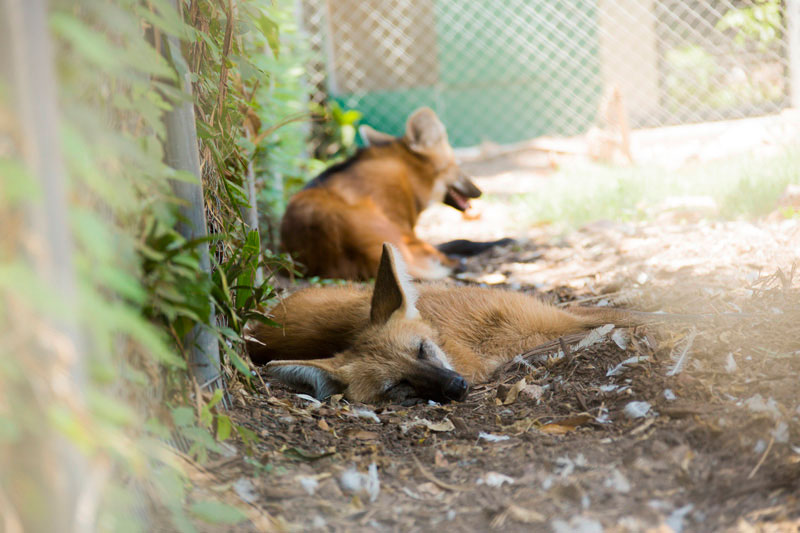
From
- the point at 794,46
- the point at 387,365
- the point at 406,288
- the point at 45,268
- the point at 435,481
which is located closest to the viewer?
the point at 45,268

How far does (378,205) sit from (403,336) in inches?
120

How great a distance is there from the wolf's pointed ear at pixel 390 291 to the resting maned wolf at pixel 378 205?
6.73 feet

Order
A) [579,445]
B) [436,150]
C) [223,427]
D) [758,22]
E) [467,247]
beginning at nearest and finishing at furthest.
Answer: [223,427] → [579,445] → [467,247] → [436,150] → [758,22]

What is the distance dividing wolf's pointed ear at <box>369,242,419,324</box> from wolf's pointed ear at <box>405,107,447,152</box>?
3.62 metres

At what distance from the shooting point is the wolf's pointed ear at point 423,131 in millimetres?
6746

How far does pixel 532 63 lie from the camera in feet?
33.7

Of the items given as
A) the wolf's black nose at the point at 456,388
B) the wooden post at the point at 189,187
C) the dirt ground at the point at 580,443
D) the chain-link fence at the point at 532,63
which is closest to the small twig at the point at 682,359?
the dirt ground at the point at 580,443

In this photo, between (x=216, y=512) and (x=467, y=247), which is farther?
(x=467, y=247)

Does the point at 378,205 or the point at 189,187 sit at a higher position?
the point at 189,187

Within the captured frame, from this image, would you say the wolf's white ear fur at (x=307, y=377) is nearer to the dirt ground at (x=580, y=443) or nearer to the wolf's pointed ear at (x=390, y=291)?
the dirt ground at (x=580, y=443)

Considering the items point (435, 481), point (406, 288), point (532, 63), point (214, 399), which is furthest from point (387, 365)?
point (532, 63)

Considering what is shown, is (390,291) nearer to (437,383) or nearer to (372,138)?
(437,383)

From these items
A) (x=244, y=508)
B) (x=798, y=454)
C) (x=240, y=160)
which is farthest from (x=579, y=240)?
(x=244, y=508)

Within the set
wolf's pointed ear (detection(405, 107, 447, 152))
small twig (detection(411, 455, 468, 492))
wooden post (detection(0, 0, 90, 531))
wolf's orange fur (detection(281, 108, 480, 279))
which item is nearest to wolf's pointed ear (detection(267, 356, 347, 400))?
small twig (detection(411, 455, 468, 492))
